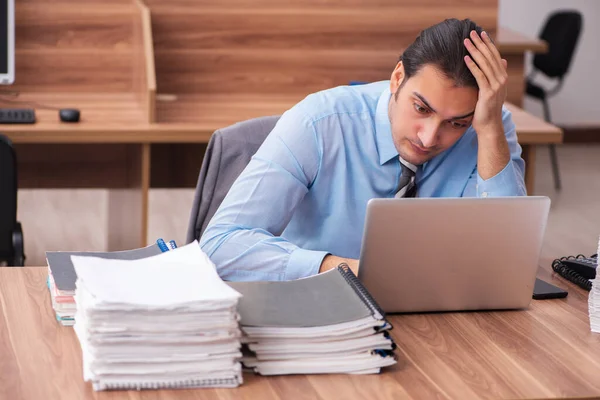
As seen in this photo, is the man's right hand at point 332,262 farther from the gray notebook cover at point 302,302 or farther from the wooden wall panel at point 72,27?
the wooden wall panel at point 72,27

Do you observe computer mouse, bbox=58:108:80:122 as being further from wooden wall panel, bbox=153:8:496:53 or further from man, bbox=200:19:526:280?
man, bbox=200:19:526:280

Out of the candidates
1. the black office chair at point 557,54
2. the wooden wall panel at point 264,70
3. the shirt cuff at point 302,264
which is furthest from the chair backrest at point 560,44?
the shirt cuff at point 302,264

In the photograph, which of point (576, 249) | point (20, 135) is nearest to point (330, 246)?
point (20, 135)

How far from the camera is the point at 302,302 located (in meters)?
1.33

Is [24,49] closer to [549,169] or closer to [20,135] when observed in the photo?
[20,135]

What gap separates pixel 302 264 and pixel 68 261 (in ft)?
1.27

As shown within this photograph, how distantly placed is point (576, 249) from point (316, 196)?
2653 millimetres

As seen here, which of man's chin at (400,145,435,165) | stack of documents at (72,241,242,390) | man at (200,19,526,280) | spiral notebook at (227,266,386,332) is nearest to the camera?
stack of documents at (72,241,242,390)

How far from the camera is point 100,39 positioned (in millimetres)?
3156

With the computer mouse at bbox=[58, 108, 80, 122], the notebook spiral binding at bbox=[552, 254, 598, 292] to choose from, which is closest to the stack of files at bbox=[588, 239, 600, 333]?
the notebook spiral binding at bbox=[552, 254, 598, 292]

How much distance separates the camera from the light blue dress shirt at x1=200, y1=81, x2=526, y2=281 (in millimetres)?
1714

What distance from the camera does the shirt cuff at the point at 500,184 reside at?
1820mm

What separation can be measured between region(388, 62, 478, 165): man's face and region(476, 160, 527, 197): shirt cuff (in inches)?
5.0

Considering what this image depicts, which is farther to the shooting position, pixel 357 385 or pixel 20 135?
pixel 20 135
